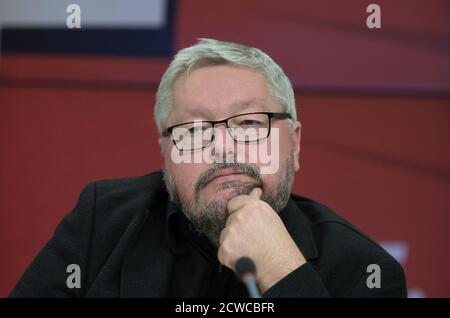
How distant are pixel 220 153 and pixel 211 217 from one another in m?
0.14

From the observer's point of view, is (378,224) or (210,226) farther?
(378,224)

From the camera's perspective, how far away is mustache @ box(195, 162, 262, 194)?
1280mm

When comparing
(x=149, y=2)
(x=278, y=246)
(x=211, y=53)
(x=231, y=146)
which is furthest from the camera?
(x=149, y=2)

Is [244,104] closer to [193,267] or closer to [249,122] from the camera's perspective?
[249,122]

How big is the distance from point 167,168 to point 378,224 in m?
0.98

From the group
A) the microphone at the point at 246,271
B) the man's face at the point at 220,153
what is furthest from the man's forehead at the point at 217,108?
the microphone at the point at 246,271

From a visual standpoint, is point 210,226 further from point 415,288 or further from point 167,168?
point 415,288

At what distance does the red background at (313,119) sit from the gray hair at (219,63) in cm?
68

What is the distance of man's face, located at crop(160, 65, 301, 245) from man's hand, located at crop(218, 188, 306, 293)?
0.06 m

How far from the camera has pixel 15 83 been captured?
7.01ft

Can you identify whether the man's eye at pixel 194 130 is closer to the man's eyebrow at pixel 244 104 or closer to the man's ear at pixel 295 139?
the man's eyebrow at pixel 244 104

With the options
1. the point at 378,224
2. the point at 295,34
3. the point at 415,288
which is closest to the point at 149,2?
the point at 295,34

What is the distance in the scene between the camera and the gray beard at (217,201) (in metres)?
1.29

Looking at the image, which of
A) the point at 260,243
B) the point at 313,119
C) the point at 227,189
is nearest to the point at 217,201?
the point at 227,189
